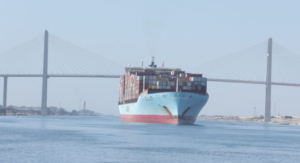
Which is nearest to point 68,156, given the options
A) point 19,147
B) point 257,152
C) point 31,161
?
point 31,161

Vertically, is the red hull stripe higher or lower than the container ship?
lower

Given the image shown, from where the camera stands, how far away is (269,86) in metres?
137

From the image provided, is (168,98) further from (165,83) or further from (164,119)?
(165,83)

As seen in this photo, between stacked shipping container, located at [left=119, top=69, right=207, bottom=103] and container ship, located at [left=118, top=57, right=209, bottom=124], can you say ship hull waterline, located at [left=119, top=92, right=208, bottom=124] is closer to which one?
container ship, located at [left=118, top=57, right=209, bottom=124]

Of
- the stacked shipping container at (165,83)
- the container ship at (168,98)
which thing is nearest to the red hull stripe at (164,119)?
the container ship at (168,98)

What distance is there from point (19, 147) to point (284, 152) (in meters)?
21.4

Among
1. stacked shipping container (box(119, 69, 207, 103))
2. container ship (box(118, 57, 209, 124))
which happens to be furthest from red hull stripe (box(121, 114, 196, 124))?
stacked shipping container (box(119, 69, 207, 103))

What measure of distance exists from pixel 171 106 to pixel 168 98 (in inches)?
50.2

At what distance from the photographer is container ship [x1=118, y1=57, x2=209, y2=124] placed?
8146 cm

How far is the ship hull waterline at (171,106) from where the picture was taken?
81.0 metres

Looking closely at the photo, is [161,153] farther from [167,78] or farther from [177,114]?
[167,78]

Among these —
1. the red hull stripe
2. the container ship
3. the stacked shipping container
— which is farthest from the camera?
the stacked shipping container

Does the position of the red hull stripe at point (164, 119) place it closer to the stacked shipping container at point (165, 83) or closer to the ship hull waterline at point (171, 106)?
the ship hull waterline at point (171, 106)

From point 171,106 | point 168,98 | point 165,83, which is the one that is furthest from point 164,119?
point 165,83
